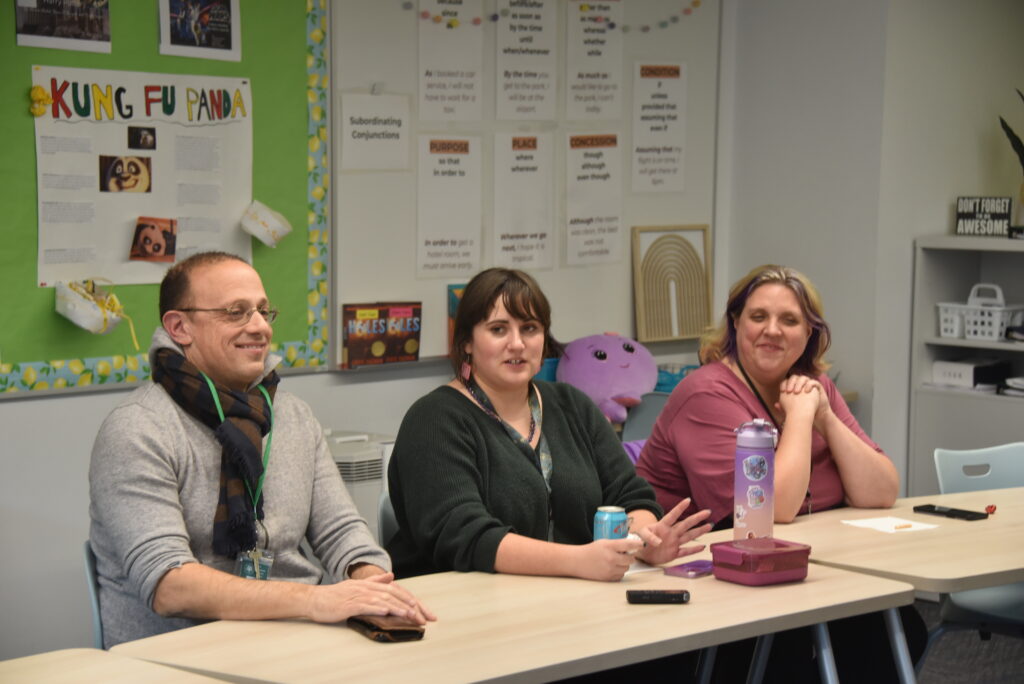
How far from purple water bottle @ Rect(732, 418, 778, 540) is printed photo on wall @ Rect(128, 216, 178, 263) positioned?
181cm

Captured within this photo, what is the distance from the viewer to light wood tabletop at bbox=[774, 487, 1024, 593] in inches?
93.7

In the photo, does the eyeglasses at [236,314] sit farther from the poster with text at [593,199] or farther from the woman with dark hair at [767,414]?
the poster with text at [593,199]

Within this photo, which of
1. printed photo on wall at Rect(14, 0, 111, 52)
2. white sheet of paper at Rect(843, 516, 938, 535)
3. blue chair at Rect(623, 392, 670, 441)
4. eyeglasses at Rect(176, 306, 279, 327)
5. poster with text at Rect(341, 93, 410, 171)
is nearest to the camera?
eyeglasses at Rect(176, 306, 279, 327)

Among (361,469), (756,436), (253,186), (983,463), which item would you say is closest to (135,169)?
(253,186)

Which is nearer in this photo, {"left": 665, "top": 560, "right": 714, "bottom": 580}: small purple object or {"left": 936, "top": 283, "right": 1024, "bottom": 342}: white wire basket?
{"left": 665, "top": 560, "right": 714, "bottom": 580}: small purple object

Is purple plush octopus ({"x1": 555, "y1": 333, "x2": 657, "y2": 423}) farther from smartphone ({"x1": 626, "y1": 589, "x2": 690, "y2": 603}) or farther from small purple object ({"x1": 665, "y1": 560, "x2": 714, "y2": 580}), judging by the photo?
smartphone ({"x1": 626, "y1": 589, "x2": 690, "y2": 603})

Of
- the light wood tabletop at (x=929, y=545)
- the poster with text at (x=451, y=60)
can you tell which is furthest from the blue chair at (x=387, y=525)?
the poster with text at (x=451, y=60)

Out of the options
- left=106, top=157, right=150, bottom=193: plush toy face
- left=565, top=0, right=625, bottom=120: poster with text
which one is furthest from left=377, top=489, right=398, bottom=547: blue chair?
left=565, top=0, right=625, bottom=120: poster with text

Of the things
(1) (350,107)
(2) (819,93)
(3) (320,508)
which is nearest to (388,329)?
(1) (350,107)

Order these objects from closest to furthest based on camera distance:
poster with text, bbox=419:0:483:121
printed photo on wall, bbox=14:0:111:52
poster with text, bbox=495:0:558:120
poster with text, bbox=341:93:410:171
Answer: printed photo on wall, bbox=14:0:111:52 → poster with text, bbox=341:93:410:171 → poster with text, bbox=419:0:483:121 → poster with text, bbox=495:0:558:120

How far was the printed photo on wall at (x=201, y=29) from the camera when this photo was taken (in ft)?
11.5

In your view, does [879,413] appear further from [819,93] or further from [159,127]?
[159,127]

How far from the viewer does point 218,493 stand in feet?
7.59

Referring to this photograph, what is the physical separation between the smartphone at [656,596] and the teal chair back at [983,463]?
146 centimetres
